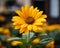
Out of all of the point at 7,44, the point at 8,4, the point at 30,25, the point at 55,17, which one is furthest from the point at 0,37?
the point at 8,4

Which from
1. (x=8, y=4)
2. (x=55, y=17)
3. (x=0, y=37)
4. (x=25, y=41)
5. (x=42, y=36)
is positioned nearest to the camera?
(x=25, y=41)

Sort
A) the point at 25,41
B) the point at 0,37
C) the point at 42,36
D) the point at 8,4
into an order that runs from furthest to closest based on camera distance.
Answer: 1. the point at 8,4
2. the point at 0,37
3. the point at 42,36
4. the point at 25,41

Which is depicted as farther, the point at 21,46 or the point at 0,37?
the point at 0,37

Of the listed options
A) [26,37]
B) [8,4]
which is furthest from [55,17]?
[26,37]

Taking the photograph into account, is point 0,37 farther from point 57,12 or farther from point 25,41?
point 57,12

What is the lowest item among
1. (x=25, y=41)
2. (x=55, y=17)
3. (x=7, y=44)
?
(x=55, y=17)

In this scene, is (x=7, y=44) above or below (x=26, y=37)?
below
